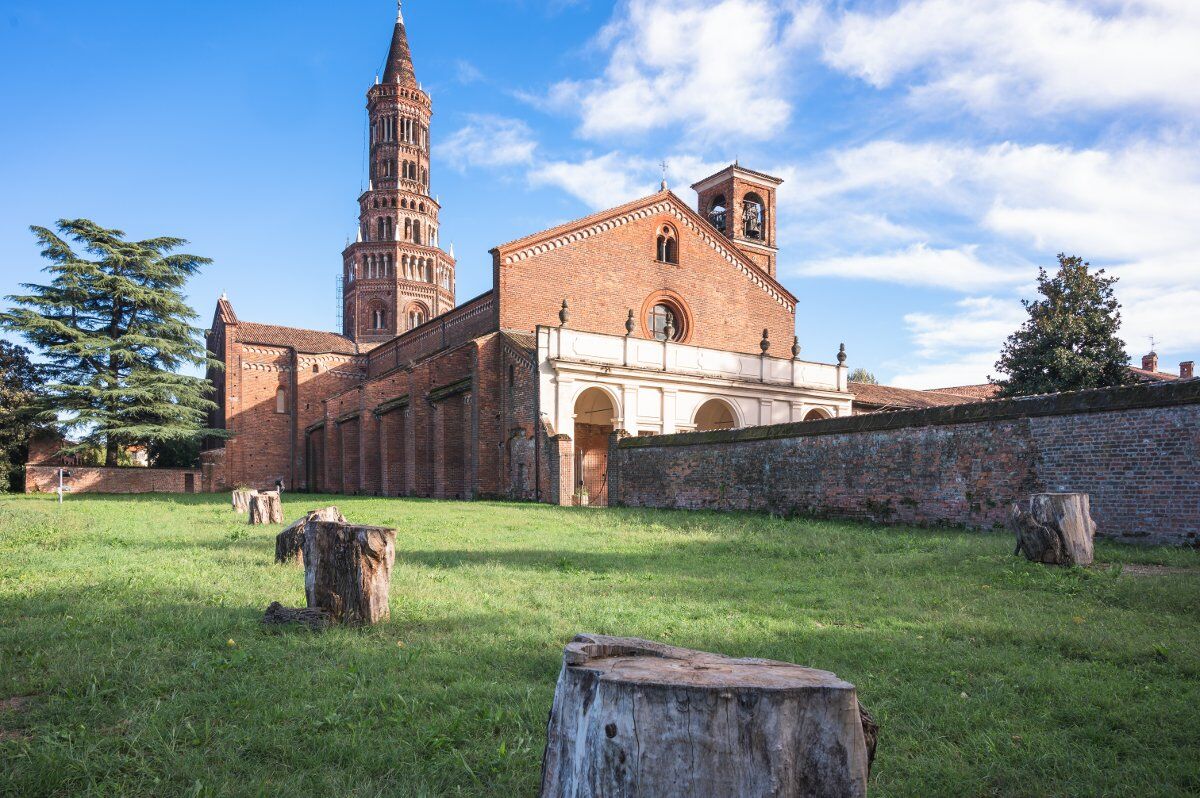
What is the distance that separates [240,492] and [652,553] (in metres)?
10.9

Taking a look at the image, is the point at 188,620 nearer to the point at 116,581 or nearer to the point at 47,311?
the point at 116,581

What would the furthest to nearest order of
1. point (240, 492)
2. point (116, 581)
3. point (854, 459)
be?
point (240, 492) → point (854, 459) → point (116, 581)

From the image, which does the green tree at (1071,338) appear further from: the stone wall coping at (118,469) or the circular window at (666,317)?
the stone wall coping at (118,469)

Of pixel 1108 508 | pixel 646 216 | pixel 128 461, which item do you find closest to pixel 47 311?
pixel 128 461

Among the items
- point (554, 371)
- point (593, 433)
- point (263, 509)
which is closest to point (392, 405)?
point (593, 433)

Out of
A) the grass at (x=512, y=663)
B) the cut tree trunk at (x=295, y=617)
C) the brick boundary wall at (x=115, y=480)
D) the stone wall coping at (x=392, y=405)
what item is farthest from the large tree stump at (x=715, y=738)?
the brick boundary wall at (x=115, y=480)

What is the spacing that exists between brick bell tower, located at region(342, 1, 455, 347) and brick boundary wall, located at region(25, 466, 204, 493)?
18.9 m

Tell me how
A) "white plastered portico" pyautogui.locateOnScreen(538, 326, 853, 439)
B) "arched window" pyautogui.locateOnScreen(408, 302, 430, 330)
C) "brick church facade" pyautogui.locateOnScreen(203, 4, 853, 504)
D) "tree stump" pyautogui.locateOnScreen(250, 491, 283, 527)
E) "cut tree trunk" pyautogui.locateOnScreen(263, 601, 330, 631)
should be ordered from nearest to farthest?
1. "cut tree trunk" pyautogui.locateOnScreen(263, 601, 330, 631)
2. "tree stump" pyautogui.locateOnScreen(250, 491, 283, 527)
3. "white plastered portico" pyautogui.locateOnScreen(538, 326, 853, 439)
4. "brick church facade" pyautogui.locateOnScreen(203, 4, 853, 504)
5. "arched window" pyautogui.locateOnScreen(408, 302, 430, 330)

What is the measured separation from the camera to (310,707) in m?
3.93

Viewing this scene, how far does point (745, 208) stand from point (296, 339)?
27.6 meters

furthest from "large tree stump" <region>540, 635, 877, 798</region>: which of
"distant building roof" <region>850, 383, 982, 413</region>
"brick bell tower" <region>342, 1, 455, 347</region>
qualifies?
"brick bell tower" <region>342, 1, 455, 347</region>

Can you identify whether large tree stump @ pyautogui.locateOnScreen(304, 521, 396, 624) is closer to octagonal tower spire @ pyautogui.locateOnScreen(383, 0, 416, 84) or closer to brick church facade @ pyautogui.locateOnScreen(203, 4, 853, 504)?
brick church facade @ pyautogui.locateOnScreen(203, 4, 853, 504)

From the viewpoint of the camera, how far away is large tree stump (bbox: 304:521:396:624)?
581 centimetres

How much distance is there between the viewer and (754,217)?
36375 millimetres
